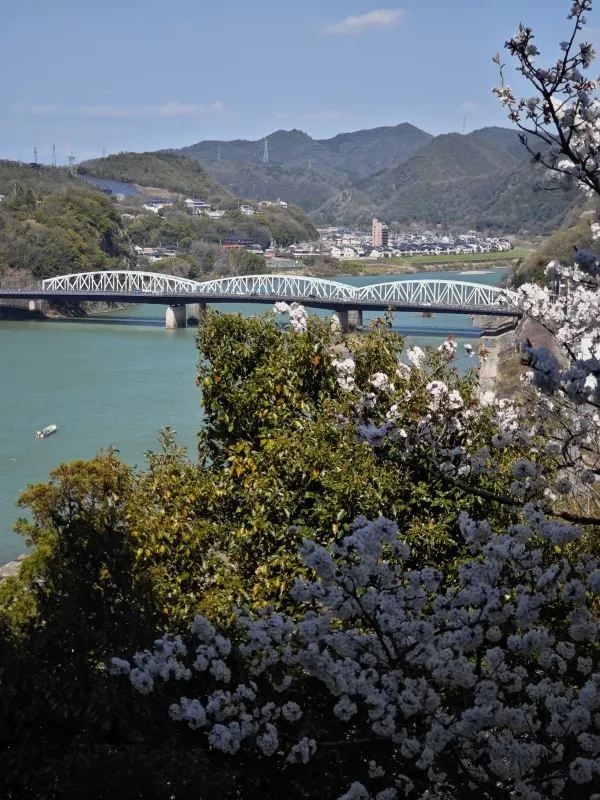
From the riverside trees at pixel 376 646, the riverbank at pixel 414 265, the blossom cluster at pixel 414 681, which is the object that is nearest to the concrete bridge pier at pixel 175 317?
the riverbank at pixel 414 265

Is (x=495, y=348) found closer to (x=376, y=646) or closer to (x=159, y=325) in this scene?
(x=159, y=325)

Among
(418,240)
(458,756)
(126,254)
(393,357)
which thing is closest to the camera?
(458,756)

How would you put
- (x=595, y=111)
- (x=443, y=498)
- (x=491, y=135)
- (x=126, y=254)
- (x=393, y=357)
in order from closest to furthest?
(x=595, y=111) < (x=443, y=498) < (x=393, y=357) < (x=126, y=254) < (x=491, y=135)

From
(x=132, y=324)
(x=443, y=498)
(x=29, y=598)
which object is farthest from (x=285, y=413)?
(x=132, y=324)

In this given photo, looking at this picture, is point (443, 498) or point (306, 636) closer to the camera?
point (306, 636)

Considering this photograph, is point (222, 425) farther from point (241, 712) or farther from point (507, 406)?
point (241, 712)

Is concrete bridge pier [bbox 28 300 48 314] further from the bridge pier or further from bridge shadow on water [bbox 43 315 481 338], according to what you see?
the bridge pier
